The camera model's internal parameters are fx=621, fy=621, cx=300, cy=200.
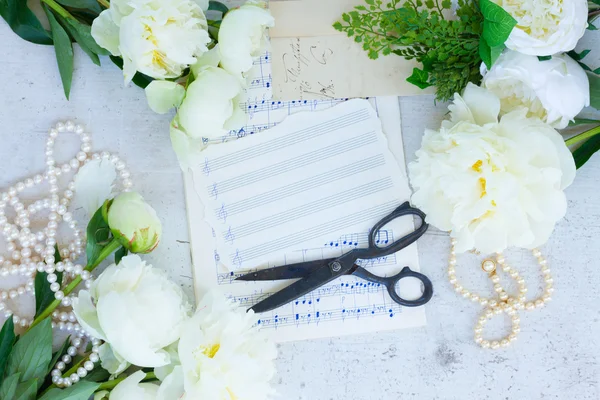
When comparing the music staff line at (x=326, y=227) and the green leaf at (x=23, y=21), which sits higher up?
the green leaf at (x=23, y=21)

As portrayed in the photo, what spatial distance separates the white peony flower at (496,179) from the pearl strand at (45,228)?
0.38 m

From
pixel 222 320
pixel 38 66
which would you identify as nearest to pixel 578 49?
pixel 222 320

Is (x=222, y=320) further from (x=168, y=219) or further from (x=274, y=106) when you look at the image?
(x=274, y=106)

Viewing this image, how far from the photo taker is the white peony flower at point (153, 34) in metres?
0.65

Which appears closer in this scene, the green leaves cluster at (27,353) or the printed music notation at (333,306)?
the green leaves cluster at (27,353)

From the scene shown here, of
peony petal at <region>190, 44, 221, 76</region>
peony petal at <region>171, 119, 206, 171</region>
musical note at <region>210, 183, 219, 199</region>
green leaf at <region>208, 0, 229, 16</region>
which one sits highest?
green leaf at <region>208, 0, 229, 16</region>

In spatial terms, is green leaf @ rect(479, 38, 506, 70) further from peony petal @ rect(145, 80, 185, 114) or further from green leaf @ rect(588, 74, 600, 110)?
peony petal @ rect(145, 80, 185, 114)

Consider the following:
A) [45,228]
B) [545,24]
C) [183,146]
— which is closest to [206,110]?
[183,146]

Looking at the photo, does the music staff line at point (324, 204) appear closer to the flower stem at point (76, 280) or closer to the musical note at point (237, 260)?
the musical note at point (237, 260)

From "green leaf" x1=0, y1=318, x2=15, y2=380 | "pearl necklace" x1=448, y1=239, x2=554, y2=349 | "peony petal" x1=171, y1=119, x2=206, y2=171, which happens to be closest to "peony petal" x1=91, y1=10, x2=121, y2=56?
"peony petal" x1=171, y1=119, x2=206, y2=171

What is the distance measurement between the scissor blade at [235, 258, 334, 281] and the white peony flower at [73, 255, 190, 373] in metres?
0.11

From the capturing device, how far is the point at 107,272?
66 centimetres

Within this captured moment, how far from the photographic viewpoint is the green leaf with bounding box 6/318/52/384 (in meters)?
0.67

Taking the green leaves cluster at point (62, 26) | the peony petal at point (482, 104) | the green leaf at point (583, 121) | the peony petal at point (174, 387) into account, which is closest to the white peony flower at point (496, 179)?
the peony petal at point (482, 104)
